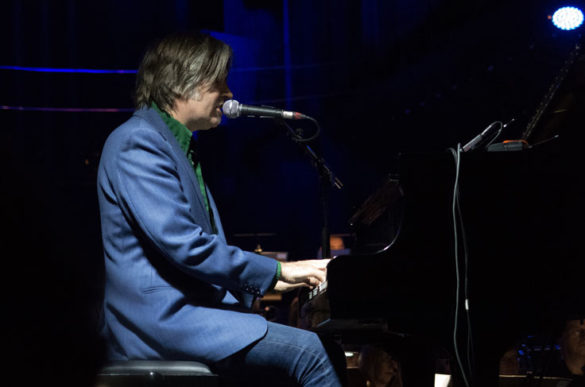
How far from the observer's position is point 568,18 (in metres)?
5.61

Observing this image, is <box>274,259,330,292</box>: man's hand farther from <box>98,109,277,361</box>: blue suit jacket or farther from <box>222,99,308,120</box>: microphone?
<box>222,99,308,120</box>: microphone

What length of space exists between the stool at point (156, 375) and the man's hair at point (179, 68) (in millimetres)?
947

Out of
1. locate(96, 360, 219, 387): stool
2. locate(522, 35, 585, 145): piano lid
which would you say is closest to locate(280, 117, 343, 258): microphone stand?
locate(522, 35, 585, 145): piano lid

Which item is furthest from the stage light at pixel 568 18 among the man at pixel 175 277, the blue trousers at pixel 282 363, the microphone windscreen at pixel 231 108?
the blue trousers at pixel 282 363

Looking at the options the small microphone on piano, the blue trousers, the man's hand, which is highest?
the small microphone on piano

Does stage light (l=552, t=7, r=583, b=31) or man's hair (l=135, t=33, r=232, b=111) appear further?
stage light (l=552, t=7, r=583, b=31)

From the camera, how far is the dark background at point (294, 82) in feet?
22.0

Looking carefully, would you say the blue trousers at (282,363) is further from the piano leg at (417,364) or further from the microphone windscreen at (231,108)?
the microphone windscreen at (231,108)

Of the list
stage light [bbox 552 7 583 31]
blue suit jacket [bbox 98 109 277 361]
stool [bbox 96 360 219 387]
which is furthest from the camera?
stage light [bbox 552 7 583 31]

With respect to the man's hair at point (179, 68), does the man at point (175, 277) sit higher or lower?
lower

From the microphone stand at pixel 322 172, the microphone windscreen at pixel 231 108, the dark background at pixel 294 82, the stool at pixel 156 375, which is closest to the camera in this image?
the stool at pixel 156 375

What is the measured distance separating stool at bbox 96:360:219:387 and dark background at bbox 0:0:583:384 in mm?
4731

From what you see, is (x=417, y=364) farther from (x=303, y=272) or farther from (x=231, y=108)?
(x=231, y=108)

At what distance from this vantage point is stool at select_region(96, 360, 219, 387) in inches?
68.2
